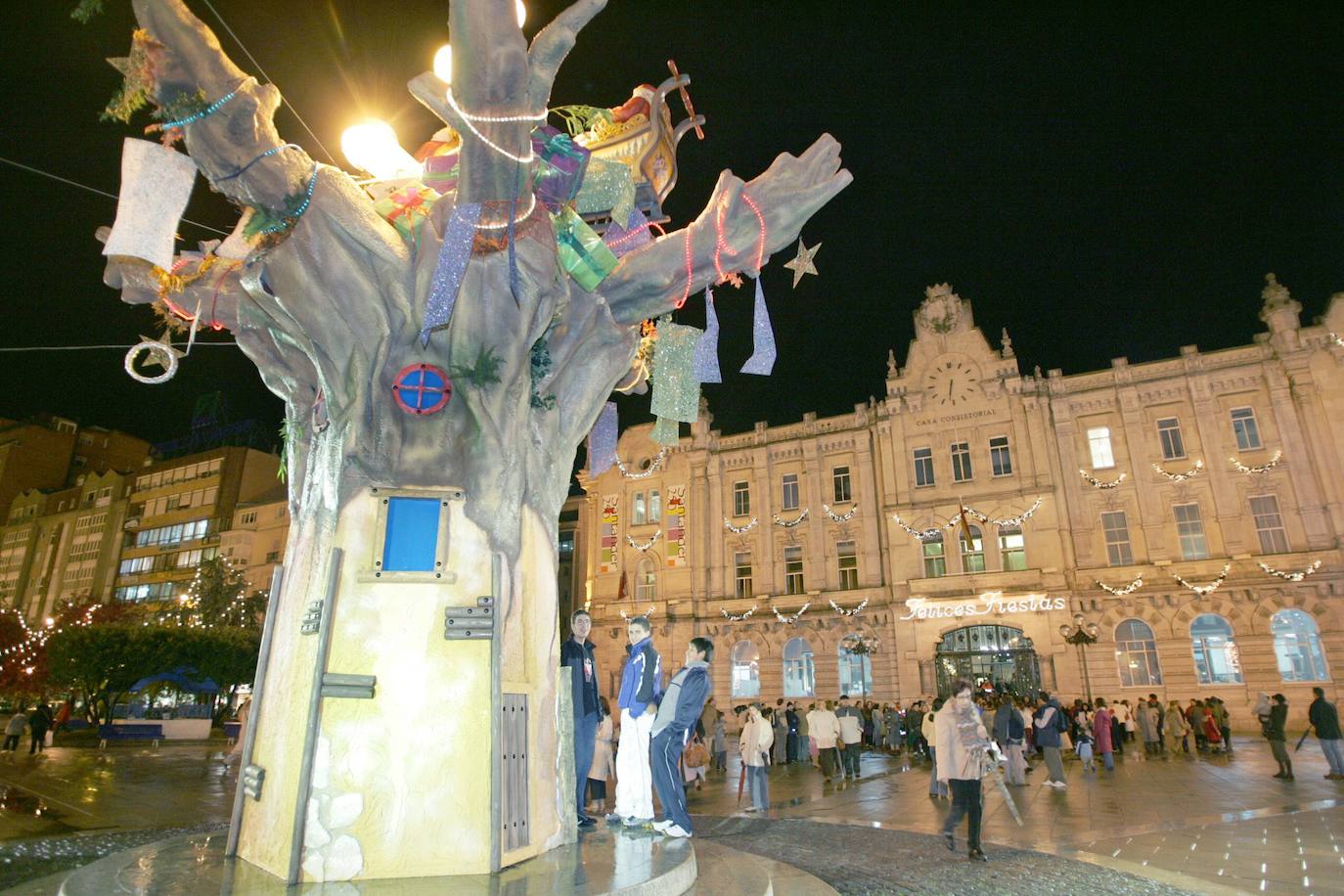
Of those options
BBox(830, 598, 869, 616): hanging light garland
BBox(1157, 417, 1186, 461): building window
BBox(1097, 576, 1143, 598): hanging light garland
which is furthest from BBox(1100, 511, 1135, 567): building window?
BBox(830, 598, 869, 616): hanging light garland

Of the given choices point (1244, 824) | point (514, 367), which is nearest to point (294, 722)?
point (514, 367)

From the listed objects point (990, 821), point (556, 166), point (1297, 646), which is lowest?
point (990, 821)

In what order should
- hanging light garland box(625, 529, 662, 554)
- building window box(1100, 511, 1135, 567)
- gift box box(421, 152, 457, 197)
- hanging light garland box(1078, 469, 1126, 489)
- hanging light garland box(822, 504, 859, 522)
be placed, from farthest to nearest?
hanging light garland box(625, 529, 662, 554) < hanging light garland box(822, 504, 859, 522) < hanging light garland box(1078, 469, 1126, 489) < building window box(1100, 511, 1135, 567) < gift box box(421, 152, 457, 197)

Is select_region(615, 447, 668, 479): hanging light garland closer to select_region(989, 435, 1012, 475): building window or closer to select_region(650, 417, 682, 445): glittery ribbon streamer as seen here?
select_region(989, 435, 1012, 475): building window

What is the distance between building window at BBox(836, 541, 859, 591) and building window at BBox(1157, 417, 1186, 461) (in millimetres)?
13351

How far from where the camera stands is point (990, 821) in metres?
10.7

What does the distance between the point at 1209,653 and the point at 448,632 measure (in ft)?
105

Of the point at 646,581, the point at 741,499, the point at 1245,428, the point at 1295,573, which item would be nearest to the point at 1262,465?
the point at 1245,428

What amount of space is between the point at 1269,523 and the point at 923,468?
41.8ft

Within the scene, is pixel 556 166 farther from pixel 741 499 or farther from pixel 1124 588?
pixel 741 499

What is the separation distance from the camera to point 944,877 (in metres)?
6.80

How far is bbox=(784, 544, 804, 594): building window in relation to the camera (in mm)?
36875

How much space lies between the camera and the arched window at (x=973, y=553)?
106ft

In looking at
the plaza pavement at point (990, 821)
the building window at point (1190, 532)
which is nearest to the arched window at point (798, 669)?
the building window at point (1190, 532)
